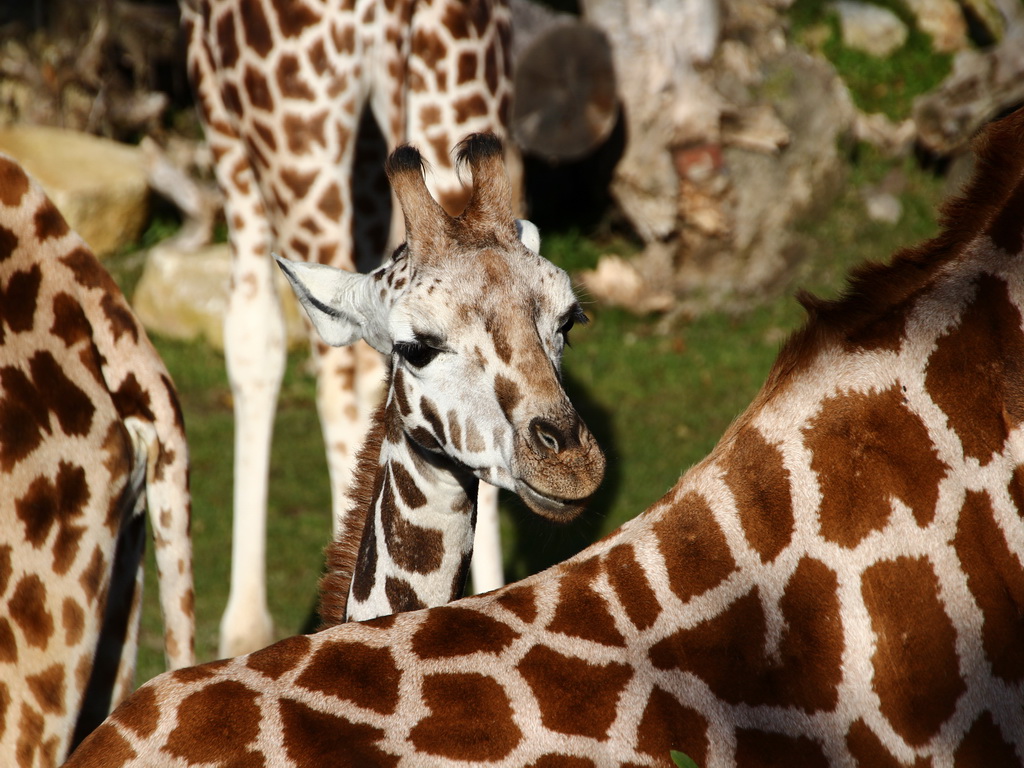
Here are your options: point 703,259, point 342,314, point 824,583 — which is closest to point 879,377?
point 824,583

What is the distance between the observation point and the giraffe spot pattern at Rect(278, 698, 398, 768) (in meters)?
2.14

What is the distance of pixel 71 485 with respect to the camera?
3.09m

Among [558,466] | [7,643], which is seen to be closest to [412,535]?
[558,466]

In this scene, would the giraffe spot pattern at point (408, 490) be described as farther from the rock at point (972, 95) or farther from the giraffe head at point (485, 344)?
the rock at point (972, 95)

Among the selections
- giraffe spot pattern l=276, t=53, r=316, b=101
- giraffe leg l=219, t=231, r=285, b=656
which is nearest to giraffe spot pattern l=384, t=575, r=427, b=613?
giraffe leg l=219, t=231, r=285, b=656

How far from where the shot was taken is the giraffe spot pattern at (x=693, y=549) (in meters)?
2.36

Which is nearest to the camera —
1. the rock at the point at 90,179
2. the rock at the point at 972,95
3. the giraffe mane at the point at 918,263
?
the giraffe mane at the point at 918,263

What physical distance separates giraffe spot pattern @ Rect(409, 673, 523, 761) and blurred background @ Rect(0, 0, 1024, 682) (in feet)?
16.5

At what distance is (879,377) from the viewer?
7.96ft

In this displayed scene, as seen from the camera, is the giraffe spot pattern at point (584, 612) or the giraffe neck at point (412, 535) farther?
the giraffe neck at point (412, 535)

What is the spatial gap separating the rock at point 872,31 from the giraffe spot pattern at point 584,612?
31.8 feet

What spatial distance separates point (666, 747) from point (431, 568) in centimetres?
110

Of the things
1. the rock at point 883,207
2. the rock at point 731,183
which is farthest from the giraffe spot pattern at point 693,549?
the rock at point 883,207

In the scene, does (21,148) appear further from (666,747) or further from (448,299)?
(666,747)
